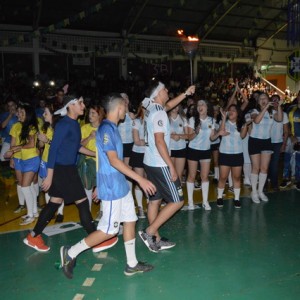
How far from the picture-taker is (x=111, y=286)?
3764mm

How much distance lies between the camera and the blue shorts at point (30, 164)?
5.49 m

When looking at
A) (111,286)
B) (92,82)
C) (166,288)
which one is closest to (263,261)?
(166,288)

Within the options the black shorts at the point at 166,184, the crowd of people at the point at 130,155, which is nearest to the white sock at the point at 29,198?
the crowd of people at the point at 130,155

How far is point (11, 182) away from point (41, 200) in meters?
2.00

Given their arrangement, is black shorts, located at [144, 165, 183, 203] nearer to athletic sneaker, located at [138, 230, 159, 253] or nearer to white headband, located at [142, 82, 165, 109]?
athletic sneaker, located at [138, 230, 159, 253]

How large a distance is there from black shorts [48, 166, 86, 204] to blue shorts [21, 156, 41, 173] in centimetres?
119

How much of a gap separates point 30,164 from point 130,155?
5.02ft

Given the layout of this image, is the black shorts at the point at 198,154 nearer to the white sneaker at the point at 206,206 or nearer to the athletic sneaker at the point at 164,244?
the white sneaker at the point at 206,206

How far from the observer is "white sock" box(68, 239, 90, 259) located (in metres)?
3.89

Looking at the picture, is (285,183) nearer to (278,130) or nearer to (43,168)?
(278,130)

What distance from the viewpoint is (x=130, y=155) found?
243 inches

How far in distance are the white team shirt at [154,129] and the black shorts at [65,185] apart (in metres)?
0.86

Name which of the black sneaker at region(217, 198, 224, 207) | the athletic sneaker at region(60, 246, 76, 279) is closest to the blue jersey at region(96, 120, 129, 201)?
the athletic sneaker at region(60, 246, 76, 279)

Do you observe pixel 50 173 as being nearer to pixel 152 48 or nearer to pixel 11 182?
pixel 11 182
